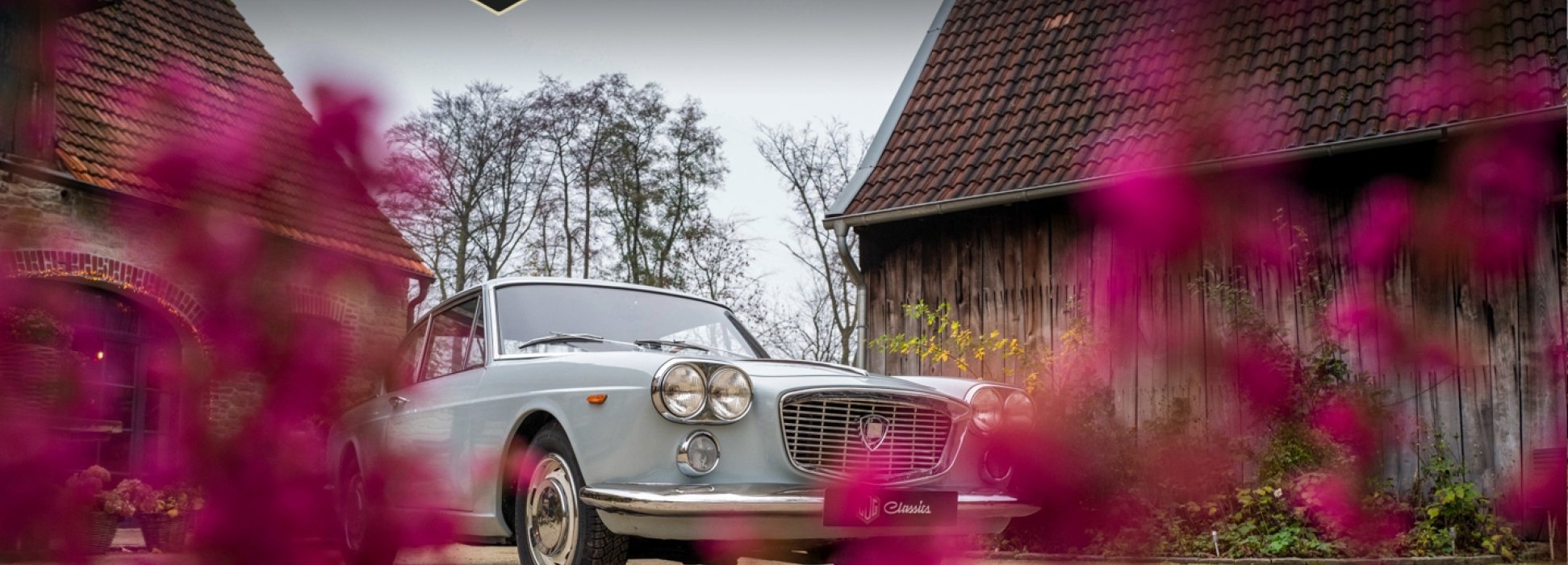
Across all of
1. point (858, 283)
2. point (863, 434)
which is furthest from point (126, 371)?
point (863, 434)

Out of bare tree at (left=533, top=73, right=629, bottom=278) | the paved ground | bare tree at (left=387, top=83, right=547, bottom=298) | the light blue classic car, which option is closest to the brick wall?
the light blue classic car

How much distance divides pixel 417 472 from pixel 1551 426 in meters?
6.61

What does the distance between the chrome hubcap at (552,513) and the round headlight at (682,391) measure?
47 centimetres

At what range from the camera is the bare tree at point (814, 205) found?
22094 mm

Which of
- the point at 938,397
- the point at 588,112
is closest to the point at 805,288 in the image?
the point at 588,112

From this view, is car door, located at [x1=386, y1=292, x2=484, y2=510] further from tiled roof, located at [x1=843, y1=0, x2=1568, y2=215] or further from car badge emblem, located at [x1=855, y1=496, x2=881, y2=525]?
tiled roof, located at [x1=843, y1=0, x2=1568, y2=215]

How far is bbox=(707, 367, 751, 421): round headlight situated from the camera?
13.2ft

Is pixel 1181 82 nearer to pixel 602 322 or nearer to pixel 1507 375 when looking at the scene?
pixel 1507 375

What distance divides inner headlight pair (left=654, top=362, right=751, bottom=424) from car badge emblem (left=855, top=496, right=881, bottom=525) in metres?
0.48

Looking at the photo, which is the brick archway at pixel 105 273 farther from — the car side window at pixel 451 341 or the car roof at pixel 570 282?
the car roof at pixel 570 282

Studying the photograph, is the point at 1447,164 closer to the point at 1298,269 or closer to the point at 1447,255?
the point at 1447,255

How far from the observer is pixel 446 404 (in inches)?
199

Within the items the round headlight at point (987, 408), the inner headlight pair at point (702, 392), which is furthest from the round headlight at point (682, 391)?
the round headlight at point (987, 408)

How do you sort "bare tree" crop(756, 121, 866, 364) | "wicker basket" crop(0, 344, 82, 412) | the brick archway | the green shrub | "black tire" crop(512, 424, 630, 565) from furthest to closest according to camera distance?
"bare tree" crop(756, 121, 866, 364), the brick archway, the green shrub, "black tire" crop(512, 424, 630, 565), "wicker basket" crop(0, 344, 82, 412)
